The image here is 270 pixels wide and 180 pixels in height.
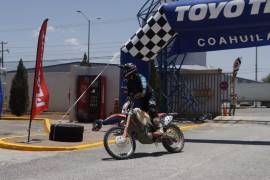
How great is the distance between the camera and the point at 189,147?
42.0 feet

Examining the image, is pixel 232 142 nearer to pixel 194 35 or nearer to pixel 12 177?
pixel 194 35

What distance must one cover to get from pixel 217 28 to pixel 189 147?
14.3 ft

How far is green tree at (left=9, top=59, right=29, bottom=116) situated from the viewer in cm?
2745

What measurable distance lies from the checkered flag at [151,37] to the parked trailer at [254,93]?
44.1m

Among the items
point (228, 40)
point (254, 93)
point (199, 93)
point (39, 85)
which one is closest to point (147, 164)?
point (39, 85)

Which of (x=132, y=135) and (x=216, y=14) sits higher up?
(x=216, y=14)

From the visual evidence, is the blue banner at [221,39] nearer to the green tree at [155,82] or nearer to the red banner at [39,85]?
the red banner at [39,85]

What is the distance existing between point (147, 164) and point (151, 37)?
6.98 meters

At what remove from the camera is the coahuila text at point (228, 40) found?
15710 millimetres

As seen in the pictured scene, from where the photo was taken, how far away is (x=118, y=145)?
10555mm

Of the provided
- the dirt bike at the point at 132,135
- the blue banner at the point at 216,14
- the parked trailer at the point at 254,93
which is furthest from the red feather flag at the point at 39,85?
the parked trailer at the point at 254,93

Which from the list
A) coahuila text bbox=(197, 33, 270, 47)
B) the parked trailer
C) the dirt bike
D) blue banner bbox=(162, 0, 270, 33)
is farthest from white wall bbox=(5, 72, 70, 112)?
the parked trailer

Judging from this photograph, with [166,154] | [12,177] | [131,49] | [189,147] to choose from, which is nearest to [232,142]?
[189,147]

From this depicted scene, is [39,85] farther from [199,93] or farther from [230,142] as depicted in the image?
[199,93]
